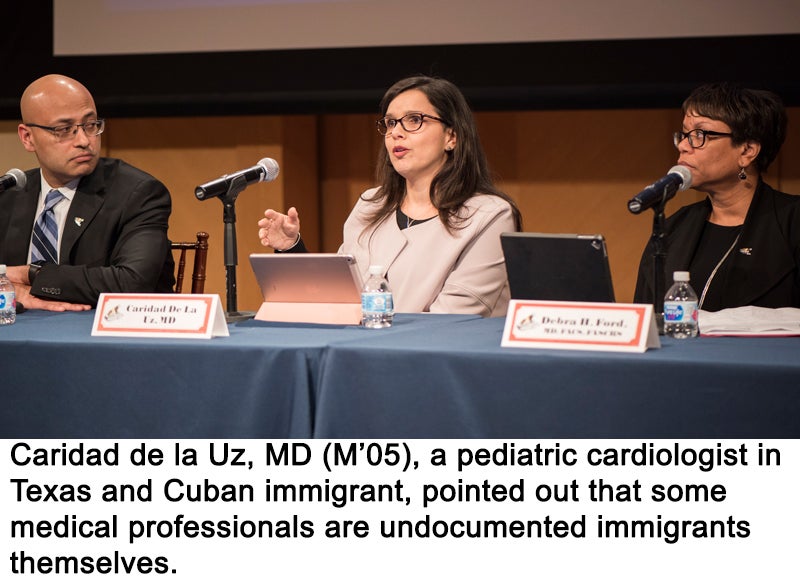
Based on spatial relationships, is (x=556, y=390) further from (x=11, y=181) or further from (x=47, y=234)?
(x=47, y=234)

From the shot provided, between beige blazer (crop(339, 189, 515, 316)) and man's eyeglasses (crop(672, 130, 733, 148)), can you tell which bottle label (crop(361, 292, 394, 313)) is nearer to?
beige blazer (crop(339, 189, 515, 316))

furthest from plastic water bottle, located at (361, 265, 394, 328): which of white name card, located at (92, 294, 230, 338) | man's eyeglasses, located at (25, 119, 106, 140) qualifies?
man's eyeglasses, located at (25, 119, 106, 140)

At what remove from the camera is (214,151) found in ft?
18.8

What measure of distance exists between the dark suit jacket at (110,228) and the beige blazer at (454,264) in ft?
2.06

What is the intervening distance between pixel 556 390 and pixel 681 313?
1.29ft

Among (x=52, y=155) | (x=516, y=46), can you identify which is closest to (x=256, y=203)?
(x=516, y=46)

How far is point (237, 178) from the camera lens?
2328mm

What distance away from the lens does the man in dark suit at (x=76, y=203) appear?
9.25 feet

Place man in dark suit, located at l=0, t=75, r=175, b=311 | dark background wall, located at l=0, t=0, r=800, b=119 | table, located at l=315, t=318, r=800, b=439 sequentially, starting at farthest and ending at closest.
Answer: dark background wall, located at l=0, t=0, r=800, b=119 < man in dark suit, located at l=0, t=75, r=175, b=311 < table, located at l=315, t=318, r=800, b=439

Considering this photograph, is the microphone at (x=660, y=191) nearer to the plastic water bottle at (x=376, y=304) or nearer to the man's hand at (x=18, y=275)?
the plastic water bottle at (x=376, y=304)

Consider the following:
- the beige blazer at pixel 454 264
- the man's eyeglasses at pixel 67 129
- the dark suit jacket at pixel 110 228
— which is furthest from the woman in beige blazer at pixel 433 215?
the man's eyeglasses at pixel 67 129

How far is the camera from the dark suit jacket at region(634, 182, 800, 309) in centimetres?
249

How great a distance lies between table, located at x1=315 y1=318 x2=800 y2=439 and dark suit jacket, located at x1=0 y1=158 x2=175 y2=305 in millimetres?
1101
